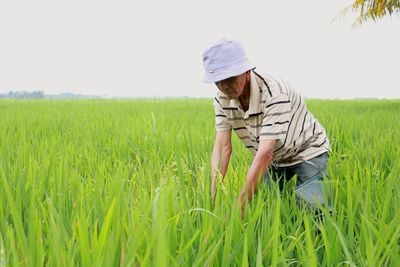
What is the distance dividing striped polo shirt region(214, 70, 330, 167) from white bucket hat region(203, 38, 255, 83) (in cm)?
18

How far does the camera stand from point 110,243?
2.32 feet

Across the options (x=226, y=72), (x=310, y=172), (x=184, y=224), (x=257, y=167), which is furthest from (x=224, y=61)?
(x=310, y=172)

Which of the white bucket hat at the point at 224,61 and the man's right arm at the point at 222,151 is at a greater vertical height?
the white bucket hat at the point at 224,61

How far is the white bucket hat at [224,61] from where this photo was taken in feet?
4.69

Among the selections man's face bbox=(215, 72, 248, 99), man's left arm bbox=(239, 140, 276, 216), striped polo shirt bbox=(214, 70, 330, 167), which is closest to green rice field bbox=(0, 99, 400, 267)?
man's left arm bbox=(239, 140, 276, 216)

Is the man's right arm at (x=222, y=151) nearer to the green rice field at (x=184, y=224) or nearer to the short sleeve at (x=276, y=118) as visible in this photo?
the green rice field at (x=184, y=224)

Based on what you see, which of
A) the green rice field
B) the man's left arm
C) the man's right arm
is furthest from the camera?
the man's right arm

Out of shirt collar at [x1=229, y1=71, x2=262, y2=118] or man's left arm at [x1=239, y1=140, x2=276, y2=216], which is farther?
shirt collar at [x1=229, y1=71, x2=262, y2=118]

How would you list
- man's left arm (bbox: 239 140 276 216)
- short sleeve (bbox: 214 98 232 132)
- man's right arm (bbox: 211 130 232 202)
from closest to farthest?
man's left arm (bbox: 239 140 276 216), man's right arm (bbox: 211 130 232 202), short sleeve (bbox: 214 98 232 132)

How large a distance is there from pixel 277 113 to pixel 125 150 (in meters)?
1.53

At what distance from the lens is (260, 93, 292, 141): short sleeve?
155 cm

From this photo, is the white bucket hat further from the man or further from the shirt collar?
the shirt collar

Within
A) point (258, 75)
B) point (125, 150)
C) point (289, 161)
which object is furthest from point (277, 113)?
point (125, 150)

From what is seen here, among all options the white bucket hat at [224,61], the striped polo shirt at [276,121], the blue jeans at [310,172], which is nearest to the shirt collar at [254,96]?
the striped polo shirt at [276,121]
